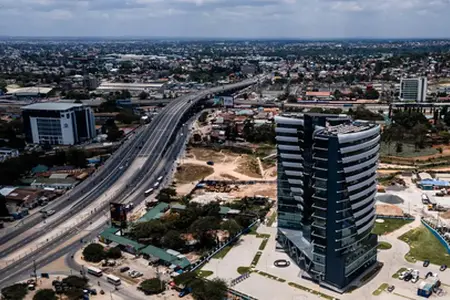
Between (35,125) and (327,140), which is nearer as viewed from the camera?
(327,140)

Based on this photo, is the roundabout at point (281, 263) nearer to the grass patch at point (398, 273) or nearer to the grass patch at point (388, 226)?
the grass patch at point (398, 273)

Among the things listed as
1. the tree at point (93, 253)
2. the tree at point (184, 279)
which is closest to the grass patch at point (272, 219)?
the tree at point (184, 279)

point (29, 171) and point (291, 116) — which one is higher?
point (291, 116)

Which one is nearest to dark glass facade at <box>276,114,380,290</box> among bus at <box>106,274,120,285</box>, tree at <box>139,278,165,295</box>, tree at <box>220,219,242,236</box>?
tree at <box>220,219,242,236</box>

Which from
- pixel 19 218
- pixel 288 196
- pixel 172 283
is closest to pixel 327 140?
pixel 288 196

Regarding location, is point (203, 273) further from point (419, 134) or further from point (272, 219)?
point (419, 134)

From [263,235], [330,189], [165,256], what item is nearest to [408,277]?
[330,189]

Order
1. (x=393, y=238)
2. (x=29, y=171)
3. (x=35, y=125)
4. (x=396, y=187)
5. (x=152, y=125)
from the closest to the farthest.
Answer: (x=393, y=238)
(x=396, y=187)
(x=29, y=171)
(x=35, y=125)
(x=152, y=125)

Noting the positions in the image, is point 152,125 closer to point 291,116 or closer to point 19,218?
point 19,218
